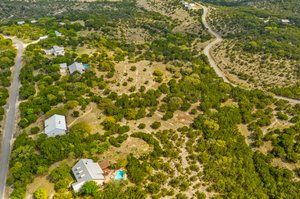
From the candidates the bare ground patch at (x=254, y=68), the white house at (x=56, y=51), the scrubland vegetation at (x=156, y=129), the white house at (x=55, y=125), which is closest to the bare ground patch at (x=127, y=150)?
the scrubland vegetation at (x=156, y=129)

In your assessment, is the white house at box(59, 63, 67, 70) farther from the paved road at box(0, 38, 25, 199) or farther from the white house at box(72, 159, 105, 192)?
the white house at box(72, 159, 105, 192)

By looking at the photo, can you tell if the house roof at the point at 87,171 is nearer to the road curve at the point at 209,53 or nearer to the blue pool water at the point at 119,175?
the blue pool water at the point at 119,175

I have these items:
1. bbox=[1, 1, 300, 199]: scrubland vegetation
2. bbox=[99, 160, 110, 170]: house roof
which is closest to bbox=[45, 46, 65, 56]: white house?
bbox=[1, 1, 300, 199]: scrubland vegetation

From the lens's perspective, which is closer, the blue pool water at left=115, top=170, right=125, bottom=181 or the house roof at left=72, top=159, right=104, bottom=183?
the house roof at left=72, top=159, right=104, bottom=183

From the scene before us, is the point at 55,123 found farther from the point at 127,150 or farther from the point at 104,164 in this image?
the point at 127,150

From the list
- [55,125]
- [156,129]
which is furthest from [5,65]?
[156,129]

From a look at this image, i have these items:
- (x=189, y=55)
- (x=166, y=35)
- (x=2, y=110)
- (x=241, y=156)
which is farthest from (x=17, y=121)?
(x=166, y=35)

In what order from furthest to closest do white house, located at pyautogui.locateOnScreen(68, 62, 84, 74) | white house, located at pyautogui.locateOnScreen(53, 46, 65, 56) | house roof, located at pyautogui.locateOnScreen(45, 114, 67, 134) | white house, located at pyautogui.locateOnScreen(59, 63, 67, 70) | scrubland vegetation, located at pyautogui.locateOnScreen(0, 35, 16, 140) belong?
1. white house, located at pyautogui.locateOnScreen(53, 46, 65, 56)
2. white house, located at pyautogui.locateOnScreen(59, 63, 67, 70)
3. white house, located at pyautogui.locateOnScreen(68, 62, 84, 74)
4. scrubland vegetation, located at pyautogui.locateOnScreen(0, 35, 16, 140)
5. house roof, located at pyautogui.locateOnScreen(45, 114, 67, 134)
